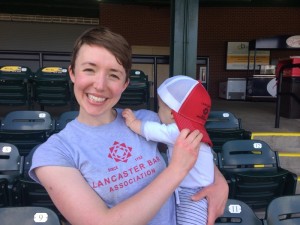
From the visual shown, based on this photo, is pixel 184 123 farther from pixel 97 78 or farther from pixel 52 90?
pixel 52 90

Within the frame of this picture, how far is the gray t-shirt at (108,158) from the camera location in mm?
790

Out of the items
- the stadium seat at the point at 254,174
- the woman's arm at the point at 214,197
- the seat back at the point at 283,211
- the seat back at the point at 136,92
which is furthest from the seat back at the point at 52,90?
the woman's arm at the point at 214,197

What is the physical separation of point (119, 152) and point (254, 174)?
2122mm

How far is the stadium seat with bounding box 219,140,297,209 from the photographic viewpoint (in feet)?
8.43

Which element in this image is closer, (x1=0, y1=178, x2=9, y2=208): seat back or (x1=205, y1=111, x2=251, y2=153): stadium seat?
(x1=0, y1=178, x2=9, y2=208): seat back

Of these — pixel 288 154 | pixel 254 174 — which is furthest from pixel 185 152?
pixel 288 154

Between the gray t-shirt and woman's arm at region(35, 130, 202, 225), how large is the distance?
0.03 meters

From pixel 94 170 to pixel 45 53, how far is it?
4870 millimetres

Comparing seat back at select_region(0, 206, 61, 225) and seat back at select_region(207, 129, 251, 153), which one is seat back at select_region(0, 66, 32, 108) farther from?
seat back at select_region(0, 206, 61, 225)

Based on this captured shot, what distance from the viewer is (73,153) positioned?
2.67ft

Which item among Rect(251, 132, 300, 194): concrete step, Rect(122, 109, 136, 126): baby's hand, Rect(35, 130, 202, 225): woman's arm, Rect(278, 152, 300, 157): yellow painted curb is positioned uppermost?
Rect(122, 109, 136, 126): baby's hand

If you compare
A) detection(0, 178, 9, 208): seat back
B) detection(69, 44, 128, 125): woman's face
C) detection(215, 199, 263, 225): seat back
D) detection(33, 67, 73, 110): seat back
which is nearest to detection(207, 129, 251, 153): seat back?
detection(215, 199, 263, 225): seat back

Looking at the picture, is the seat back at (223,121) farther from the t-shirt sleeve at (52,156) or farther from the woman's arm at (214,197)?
the t-shirt sleeve at (52,156)

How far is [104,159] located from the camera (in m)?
0.82
